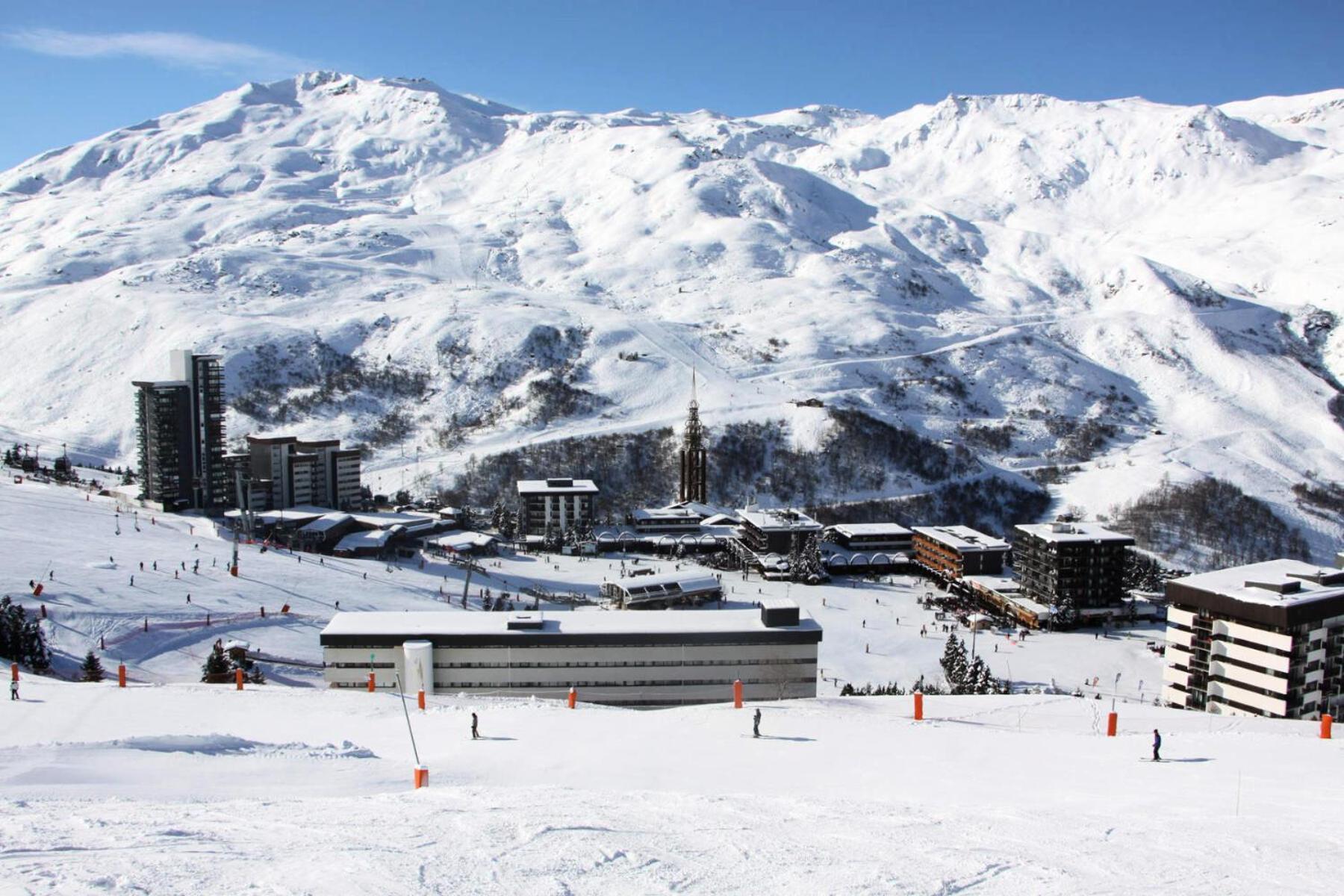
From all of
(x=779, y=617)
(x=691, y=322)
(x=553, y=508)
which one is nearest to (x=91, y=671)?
(x=779, y=617)

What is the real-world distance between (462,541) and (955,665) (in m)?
37.0

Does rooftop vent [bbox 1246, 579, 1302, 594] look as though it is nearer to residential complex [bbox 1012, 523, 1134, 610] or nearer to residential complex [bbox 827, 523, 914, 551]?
residential complex [bbox 1012, 523, 1134, 610]

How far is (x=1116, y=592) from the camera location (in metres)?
57.9

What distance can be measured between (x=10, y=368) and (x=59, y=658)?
92.6 m

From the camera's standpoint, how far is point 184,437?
6419 centimetres

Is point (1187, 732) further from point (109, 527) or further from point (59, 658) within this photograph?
point (109, 527)

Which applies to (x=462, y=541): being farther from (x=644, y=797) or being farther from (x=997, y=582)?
(x=644, y=797)

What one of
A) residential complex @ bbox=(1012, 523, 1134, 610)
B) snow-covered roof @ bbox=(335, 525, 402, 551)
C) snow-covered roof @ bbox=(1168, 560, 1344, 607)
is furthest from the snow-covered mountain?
snow-covered roof @ bbox=(1168, 560, 1344, 607)

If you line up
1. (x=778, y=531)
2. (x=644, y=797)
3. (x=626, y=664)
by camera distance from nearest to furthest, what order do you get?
(x=644, y=797)
(x=626, y=664)
(x=778, y=531)

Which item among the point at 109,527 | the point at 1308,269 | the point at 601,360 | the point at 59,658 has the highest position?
the point at 1308,269

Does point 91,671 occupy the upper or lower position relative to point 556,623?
lower

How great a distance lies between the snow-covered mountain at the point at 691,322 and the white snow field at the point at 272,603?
115 ft

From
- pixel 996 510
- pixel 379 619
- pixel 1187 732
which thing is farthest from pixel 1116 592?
pixel 379 619

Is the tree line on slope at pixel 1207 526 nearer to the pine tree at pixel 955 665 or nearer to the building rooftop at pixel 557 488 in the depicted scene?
the pine tree at pixel 955 665
